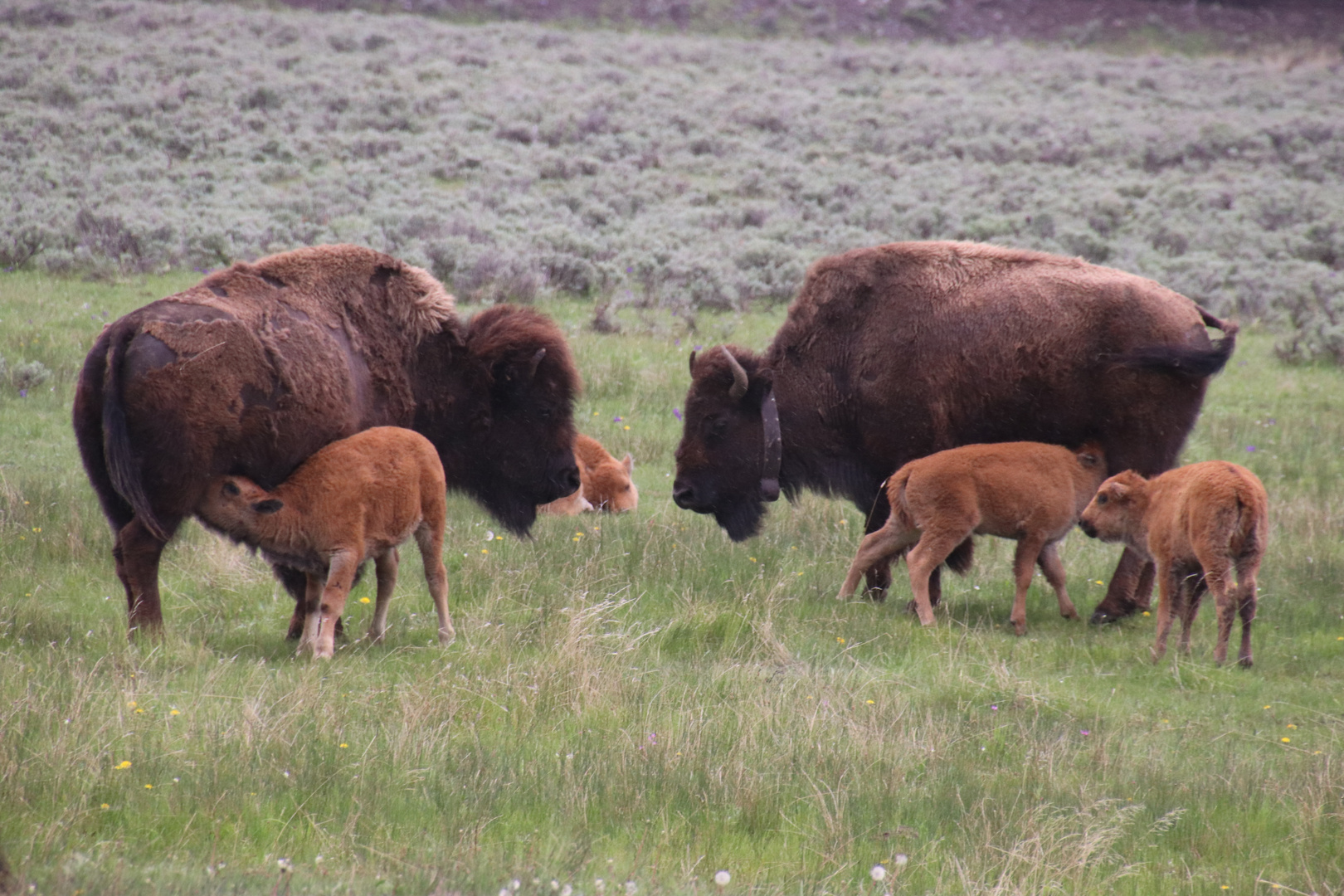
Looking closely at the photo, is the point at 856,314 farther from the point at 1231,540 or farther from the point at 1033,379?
the point at 1231,540

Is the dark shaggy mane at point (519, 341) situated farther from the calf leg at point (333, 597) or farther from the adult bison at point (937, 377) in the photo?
the calf leg at point (333, 597)

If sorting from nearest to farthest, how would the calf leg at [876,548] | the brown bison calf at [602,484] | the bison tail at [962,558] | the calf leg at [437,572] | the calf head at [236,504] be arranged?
the calf head at [236,504] → the calf leg at [437,572] → the calf leg at [876,548] → the bison tail at [962,558] → the brown bison calf at [602,484]

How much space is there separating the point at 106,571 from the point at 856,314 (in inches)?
190

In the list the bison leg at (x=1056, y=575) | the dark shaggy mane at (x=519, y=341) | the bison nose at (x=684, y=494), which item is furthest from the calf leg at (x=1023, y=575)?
the dark shaggy mane at (x=519, y=341)

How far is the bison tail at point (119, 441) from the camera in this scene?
545 cm

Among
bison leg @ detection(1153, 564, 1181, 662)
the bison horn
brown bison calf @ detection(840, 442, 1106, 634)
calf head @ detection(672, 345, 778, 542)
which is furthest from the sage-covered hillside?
bison leg @ detection(1153, 564, 1181, 662)

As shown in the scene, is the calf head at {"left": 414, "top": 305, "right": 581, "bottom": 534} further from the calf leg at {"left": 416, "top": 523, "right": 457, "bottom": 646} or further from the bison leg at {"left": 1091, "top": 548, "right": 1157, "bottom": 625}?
the bison leg at {"left": 1091, "top": 548, "right": 1157, "bottom": 625}

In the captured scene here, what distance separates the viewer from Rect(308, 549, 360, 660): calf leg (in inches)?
235

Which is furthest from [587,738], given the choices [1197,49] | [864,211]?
[1197,49]

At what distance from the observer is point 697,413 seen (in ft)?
28.4

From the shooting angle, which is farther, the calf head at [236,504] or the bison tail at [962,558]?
the bison tail at [962,558]

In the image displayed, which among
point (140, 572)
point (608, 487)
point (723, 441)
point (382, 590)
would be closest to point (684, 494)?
point (723, 441)

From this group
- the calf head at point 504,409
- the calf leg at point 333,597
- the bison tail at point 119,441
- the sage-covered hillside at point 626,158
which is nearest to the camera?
the bison tail at point 119,441

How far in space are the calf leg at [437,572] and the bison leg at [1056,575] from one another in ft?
11.7
